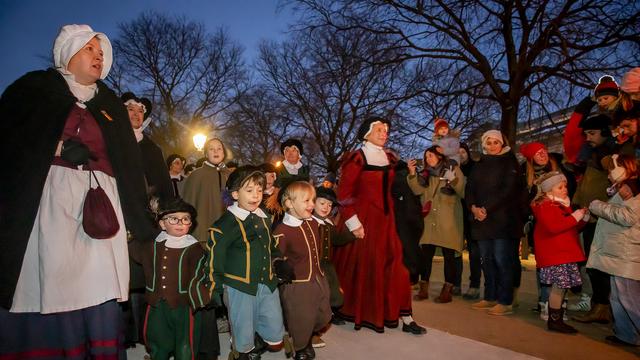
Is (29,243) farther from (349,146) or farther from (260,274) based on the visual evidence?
(349,146)

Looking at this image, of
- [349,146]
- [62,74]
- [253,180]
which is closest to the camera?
[62,74]

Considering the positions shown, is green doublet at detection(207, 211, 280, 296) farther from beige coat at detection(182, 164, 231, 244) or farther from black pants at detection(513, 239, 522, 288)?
black pants at detection(513, 239, 522, 288)

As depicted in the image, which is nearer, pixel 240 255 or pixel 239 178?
pixel 240 255

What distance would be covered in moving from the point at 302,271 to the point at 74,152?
2.03 meters

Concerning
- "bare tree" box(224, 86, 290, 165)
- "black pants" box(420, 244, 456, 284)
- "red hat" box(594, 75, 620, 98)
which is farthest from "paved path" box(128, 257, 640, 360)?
"bare tree" box(224, 86, 290, 165)

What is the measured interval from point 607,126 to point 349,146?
16.2 m

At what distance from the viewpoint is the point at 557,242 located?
4727 millimetres

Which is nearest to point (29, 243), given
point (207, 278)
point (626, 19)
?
point (207, 278)

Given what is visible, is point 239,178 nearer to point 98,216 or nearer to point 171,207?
point 171,207

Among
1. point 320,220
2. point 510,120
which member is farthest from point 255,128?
point 320,220

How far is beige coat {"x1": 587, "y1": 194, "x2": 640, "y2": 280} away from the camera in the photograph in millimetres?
4062

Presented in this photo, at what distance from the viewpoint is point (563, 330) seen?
4543mm

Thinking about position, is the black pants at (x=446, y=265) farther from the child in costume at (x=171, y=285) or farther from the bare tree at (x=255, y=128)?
the bare tree at (x=255, y=128)

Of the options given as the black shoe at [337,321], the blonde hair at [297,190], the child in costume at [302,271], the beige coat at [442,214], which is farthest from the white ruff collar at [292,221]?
the beige coat at [442,214]
